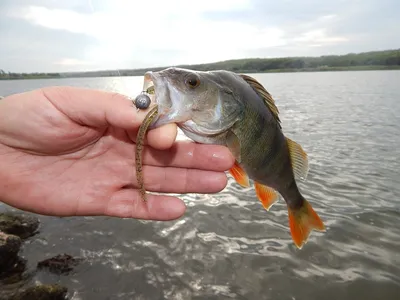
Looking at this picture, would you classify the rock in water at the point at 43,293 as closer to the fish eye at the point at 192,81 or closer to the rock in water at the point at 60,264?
the rock in water at the point at 60,264

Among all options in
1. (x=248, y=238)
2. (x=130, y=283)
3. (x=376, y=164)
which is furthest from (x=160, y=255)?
(x=376, y=164)

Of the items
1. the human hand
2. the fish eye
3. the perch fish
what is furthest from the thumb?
the fish eye

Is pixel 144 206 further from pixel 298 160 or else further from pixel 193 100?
pixel 298 160

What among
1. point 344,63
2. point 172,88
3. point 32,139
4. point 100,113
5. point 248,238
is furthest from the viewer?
point 344,63

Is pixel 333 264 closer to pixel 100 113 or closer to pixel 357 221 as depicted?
pixel 357 221

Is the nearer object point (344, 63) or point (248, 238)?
point (248, 238)

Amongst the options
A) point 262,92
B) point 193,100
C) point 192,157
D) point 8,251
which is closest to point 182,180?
point 192,157

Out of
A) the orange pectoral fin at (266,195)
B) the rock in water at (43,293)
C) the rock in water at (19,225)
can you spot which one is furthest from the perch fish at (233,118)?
the rock in water at (19,225)
